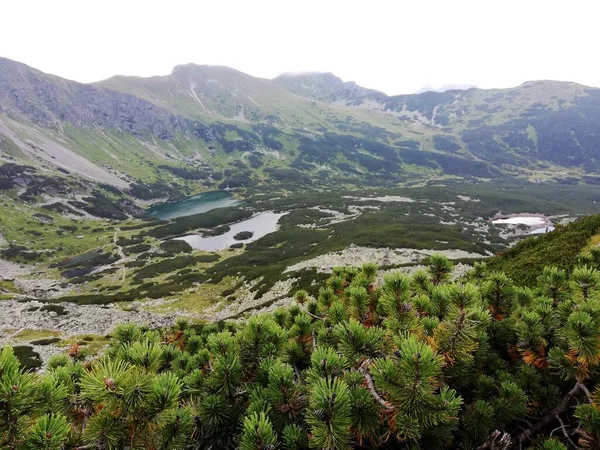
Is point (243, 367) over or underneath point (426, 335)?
underneath

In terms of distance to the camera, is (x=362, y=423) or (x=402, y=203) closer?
(x=362, y=423)

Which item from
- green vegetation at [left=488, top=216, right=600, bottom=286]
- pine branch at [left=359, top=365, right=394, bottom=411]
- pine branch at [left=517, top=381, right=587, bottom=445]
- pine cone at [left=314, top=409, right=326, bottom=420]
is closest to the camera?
pine cone at [left=314, top=409, right=326, bottom=420]

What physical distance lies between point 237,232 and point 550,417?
8978 centimetres

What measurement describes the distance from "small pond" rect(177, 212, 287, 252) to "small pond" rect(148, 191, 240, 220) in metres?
32.1

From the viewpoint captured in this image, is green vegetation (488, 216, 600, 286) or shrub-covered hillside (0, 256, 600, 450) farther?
green vegetation (488, 216, 600, 286)

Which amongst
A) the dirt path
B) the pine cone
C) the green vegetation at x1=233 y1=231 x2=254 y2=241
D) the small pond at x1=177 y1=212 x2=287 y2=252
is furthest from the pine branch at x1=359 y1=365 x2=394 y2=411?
the green vegetation at x1=233 y1=231 x2=254 y2=241

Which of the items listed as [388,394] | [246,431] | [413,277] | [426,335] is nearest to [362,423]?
[388,394]

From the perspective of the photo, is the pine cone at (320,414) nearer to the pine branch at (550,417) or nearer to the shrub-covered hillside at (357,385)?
the shrub-covered hillside at (357,385)

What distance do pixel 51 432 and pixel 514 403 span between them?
13.4 ft

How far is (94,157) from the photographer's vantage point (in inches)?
7515

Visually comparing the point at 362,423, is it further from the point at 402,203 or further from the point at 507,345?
the point at 402,203

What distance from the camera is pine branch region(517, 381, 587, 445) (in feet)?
10.9

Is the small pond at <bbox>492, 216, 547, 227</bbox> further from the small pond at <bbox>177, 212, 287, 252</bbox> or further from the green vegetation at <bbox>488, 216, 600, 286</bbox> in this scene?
the green vegetation at <bbox>488, 216, 600, 286</bbox>

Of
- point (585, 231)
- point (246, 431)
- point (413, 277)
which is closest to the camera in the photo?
point (246, 431)
